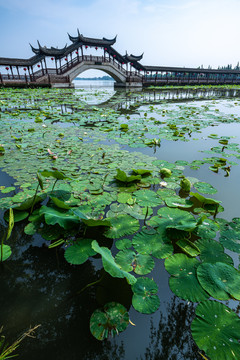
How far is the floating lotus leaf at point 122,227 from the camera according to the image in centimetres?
137

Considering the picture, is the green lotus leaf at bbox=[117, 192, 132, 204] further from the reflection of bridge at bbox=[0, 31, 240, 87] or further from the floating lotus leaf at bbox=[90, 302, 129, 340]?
the reflection of bridge at bbox=[0, 31, 240, 87]

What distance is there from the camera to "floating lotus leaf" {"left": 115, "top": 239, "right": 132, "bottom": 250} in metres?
1.27

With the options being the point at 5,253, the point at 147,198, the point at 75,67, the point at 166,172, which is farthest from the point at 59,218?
the point at 75,67

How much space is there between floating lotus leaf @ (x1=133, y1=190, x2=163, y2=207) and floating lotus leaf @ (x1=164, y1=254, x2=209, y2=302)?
1.95 ft

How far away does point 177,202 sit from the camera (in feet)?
5.64

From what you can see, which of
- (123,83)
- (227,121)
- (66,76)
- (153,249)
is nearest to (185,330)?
(153,249)

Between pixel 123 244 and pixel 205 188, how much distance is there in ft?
4.06

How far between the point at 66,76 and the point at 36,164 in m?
21.4

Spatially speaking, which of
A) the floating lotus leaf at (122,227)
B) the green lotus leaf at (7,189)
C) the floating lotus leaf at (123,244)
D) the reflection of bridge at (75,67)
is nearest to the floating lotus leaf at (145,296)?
the floating lotus leaf at (123,244)

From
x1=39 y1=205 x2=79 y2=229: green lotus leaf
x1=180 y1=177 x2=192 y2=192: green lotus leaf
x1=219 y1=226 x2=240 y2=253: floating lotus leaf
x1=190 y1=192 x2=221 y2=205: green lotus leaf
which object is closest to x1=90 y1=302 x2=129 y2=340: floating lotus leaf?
x1=39 y1=205 x2=79 y2=229: green lotus leaf

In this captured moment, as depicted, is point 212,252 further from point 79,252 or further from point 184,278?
point 79,252

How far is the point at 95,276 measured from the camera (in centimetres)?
→ 112

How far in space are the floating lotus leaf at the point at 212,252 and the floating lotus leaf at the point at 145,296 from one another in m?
0.42

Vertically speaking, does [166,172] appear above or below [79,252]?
above
